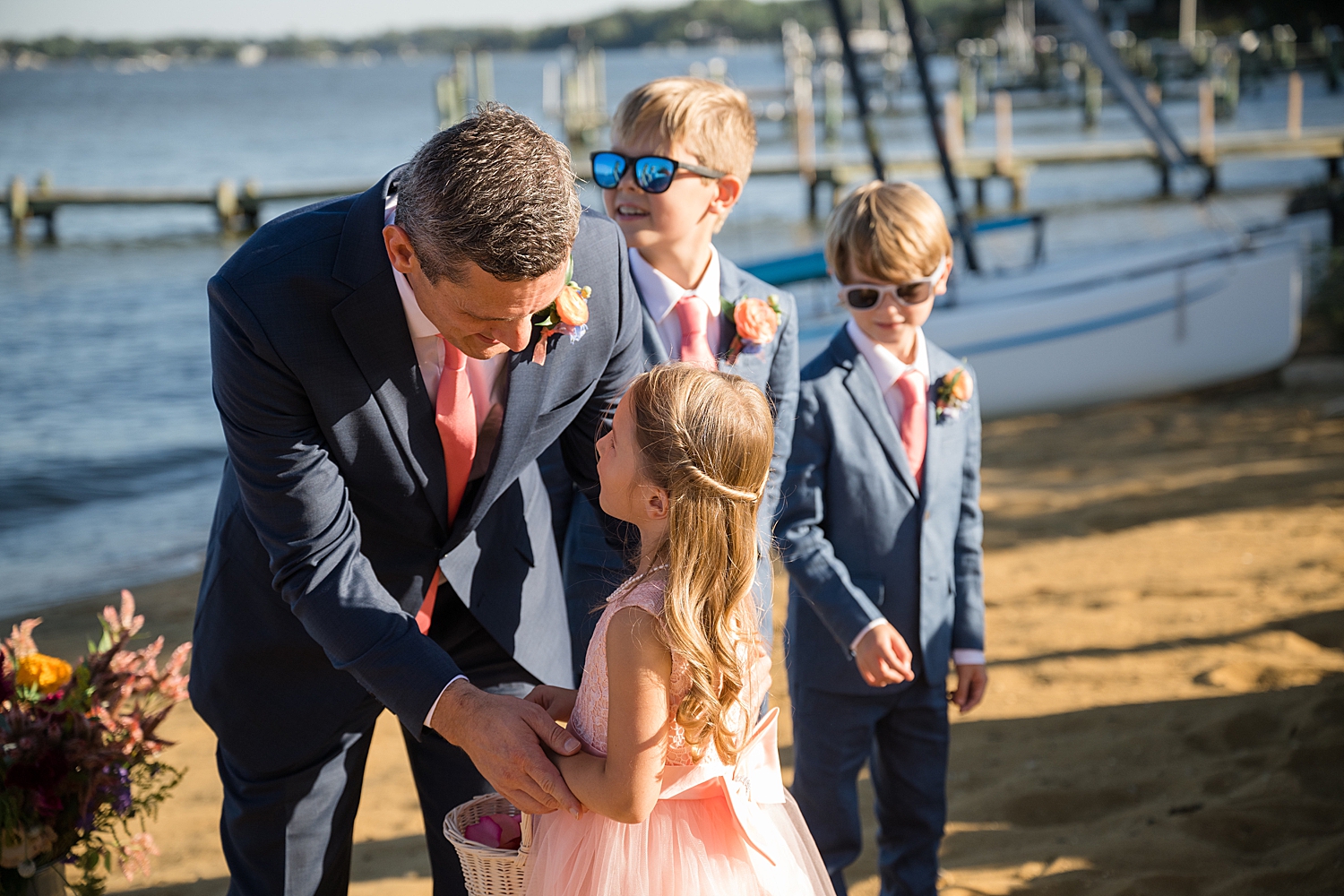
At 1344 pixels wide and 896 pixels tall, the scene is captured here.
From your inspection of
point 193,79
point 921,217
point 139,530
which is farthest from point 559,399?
point 193,79

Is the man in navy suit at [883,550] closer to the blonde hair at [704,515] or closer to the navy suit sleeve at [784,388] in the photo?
the navy suit sleeve at [784,388]

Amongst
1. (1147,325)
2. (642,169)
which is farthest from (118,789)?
(1147,325)

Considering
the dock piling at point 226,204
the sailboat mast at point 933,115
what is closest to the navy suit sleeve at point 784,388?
the sailboat mast at point 933,115

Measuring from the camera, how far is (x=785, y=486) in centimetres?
280

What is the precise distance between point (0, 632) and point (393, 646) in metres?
5.20

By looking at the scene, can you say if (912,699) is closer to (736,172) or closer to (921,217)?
(921,217)

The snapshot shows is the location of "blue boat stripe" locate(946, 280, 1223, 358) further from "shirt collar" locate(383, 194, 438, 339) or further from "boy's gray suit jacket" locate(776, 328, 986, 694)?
"shirt collar" locate(383, 194, 438, 339)

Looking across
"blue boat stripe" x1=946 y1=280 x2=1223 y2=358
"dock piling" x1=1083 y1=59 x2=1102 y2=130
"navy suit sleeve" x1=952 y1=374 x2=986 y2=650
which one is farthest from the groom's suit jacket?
"dock piling" x1=1083 y1=59 x2=1102 y2=130

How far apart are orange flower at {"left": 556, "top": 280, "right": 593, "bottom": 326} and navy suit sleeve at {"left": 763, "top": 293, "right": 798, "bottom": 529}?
754 millimetres

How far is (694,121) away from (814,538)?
1.10 meters

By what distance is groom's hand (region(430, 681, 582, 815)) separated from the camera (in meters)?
1.79

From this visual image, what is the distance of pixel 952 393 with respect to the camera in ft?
9.23

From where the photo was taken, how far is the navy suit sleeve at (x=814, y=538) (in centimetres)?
262

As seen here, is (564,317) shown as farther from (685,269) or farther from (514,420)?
(685,269)
